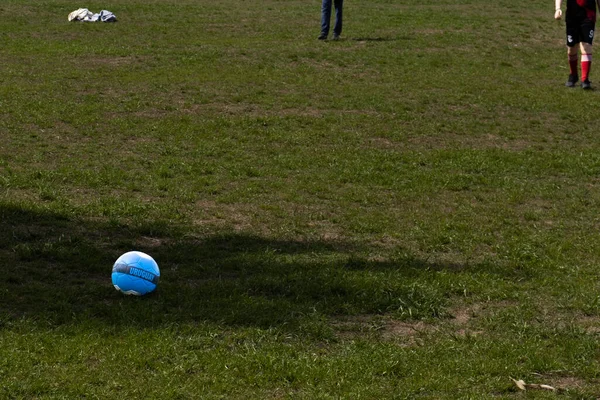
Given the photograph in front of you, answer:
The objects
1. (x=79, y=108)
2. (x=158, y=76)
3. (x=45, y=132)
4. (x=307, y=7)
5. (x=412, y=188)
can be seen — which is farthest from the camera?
(x=307, y=7)

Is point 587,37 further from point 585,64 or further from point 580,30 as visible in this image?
point 585,64

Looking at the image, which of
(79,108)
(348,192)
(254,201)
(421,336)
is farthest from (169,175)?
(421,336)

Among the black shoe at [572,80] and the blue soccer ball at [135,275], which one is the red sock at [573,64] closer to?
the black shoe at [572,80]

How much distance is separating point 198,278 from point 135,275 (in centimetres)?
68

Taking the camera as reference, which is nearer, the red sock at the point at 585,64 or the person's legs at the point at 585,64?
the person's legs at the point at 585,64

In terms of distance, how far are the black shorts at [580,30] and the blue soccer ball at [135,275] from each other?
10.9m

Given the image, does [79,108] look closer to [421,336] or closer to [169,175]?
[169,175]

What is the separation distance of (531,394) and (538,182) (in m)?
5.47

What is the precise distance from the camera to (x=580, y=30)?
15.8m

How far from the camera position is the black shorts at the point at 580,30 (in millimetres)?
15641

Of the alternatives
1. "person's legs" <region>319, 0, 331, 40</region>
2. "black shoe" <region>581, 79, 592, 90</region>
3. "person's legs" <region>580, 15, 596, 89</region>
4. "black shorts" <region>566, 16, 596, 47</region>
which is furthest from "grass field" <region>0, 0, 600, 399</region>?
"person's legs" <region>319, 0, 331, 40</region>

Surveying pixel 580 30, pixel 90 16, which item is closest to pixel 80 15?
pixel 90 16

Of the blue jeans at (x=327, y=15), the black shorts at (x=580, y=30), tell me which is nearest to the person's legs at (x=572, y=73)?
the black shorts at (x=580, y=30)

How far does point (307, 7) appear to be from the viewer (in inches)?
1064
